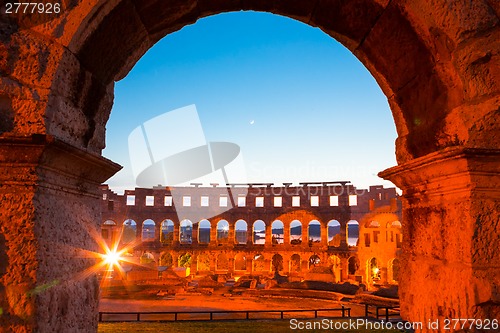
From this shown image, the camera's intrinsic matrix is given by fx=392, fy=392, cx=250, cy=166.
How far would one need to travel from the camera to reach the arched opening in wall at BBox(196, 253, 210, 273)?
3719 cm

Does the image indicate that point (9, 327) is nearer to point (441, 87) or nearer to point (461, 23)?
point (441, 87)

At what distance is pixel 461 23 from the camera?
2402mm

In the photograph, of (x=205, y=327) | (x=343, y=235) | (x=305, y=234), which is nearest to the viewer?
(x=205, y=327)

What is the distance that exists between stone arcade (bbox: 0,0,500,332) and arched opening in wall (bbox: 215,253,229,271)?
36.3m

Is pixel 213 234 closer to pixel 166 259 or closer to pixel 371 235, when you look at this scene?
pixel 166 259

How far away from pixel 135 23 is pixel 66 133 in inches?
35.0

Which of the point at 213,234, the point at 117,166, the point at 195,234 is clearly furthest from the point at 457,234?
the point at 195,234

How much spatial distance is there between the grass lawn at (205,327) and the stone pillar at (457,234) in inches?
305

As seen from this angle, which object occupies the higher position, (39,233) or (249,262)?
(39,233)

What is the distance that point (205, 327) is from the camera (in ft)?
35.8

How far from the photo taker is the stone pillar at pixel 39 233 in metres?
2.12

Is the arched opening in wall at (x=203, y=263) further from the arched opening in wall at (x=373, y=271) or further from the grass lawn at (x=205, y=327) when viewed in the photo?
the grass lawn at (x=205, y=327)

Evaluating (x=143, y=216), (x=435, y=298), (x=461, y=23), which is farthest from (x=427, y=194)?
(x=143, y=216)

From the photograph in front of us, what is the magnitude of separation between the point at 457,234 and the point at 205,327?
9.75 meters
